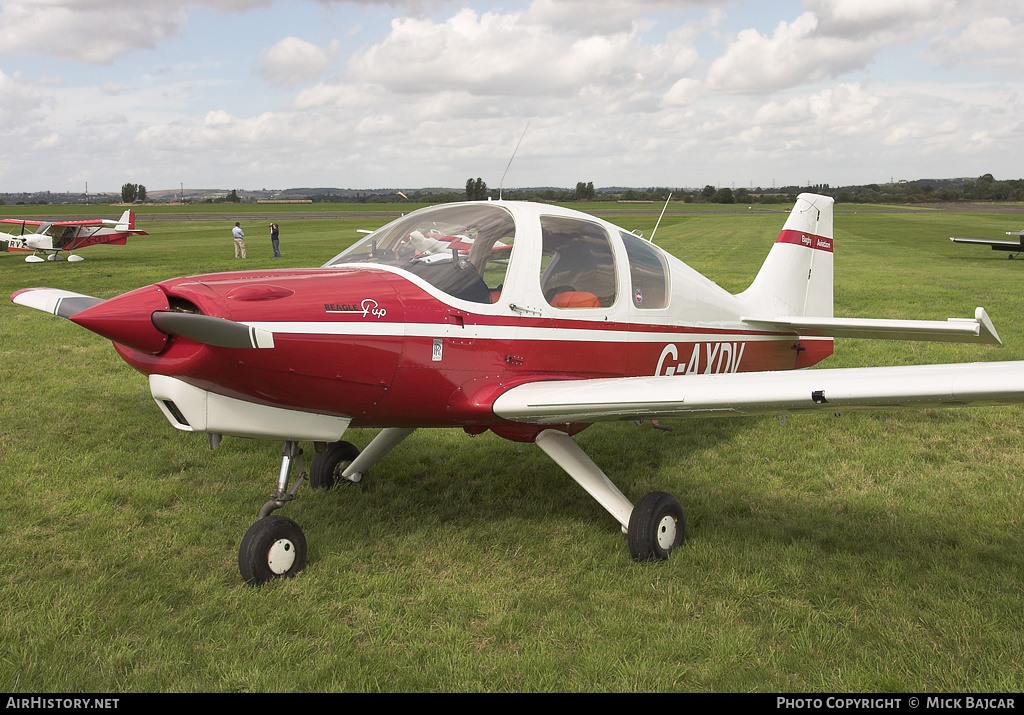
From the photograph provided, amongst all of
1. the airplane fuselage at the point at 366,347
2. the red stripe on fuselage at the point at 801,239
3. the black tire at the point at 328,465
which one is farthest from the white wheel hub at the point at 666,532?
the red stripe on fuselage at the point at 801,239

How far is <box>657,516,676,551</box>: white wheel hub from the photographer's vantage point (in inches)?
173

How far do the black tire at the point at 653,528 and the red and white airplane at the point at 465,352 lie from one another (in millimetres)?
13

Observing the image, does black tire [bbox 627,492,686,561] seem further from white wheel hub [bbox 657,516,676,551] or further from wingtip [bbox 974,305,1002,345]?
wingtip [bbox 974,305,1002,345]

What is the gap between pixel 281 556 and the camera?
4062 millimetres

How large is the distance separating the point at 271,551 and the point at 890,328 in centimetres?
482

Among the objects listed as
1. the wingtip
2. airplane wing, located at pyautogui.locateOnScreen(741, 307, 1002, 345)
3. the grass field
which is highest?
the wingtip

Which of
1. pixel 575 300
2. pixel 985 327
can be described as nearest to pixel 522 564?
pixel 575 300

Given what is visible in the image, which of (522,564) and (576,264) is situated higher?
(576,264)

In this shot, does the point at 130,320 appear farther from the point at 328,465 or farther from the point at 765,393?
the point at 765,393

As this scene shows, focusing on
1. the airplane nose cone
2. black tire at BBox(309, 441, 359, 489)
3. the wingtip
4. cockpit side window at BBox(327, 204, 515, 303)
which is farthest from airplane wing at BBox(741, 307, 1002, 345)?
A: the airplane nose cone

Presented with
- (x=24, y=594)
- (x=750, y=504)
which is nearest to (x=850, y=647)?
(x=750, y=504)

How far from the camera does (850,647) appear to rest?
342cm

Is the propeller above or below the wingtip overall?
above

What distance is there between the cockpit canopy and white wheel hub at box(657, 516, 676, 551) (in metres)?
1.45
